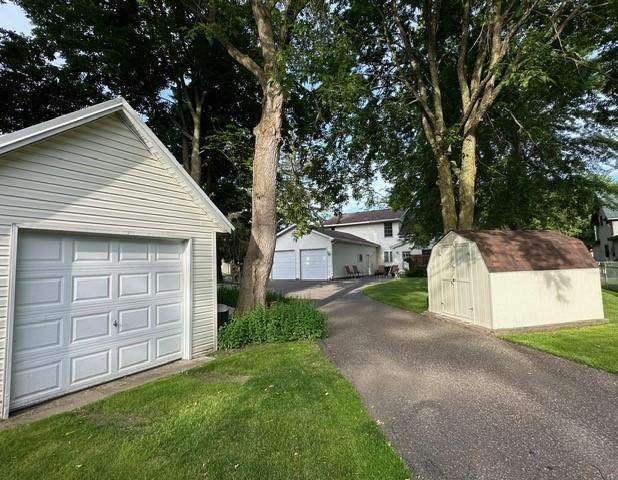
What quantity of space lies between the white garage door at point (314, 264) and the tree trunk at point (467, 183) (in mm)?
17431

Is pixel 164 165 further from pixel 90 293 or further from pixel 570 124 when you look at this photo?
pixel 570 124

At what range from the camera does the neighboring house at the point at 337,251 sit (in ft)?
97.0

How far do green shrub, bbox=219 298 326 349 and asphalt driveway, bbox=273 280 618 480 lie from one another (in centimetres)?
75

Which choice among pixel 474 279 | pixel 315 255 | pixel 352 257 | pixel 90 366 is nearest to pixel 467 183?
pixel 474 279

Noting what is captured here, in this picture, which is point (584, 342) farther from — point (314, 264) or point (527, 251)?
point (314, 264)

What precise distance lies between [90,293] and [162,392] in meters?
2.03

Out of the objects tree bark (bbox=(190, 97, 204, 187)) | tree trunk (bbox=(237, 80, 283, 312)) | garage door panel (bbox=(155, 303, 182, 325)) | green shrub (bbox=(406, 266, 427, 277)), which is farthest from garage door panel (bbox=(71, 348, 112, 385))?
green shrub (bbox=(406, 266, 427, 277))

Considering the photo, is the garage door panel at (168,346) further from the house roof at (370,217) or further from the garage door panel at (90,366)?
the house roof at (370,217)

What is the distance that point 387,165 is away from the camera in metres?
17.1

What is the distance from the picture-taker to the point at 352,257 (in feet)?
108

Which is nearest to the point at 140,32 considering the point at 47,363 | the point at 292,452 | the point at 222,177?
the point at 222,177

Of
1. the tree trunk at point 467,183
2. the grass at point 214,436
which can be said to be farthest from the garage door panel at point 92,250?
the tree trunk at point 467,183

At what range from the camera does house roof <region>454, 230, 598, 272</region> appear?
9297 mm

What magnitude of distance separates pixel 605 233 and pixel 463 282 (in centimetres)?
3627
